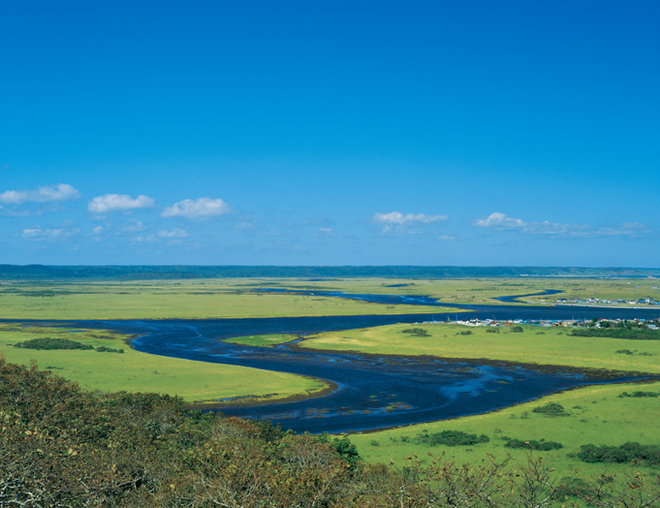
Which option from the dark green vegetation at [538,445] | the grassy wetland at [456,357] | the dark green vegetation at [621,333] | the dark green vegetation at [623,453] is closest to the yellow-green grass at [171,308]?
the grassy wetland at [456,357]

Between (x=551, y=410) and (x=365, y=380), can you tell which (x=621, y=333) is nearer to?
(x=365, y=380)

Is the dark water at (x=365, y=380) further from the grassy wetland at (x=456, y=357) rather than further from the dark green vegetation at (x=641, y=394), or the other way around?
the dark green vegetation at (x=641, y=394)

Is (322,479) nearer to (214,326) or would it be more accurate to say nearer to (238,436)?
(238,436)

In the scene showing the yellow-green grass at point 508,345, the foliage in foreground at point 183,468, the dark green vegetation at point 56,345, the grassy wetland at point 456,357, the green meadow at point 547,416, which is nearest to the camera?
the foliage in foreground at point 183,468

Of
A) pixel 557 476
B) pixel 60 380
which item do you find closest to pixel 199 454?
pixel 60 380

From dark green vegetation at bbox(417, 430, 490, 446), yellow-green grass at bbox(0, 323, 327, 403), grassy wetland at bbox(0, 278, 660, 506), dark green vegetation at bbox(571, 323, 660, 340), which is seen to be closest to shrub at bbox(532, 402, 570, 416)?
grassy wetland at bbox(0, 278, 660, 506)
